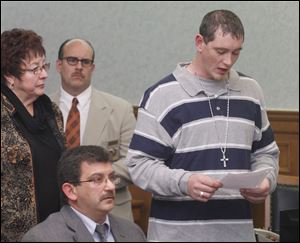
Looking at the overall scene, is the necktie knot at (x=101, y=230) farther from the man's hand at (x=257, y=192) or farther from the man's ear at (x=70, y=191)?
the man's hand at (x=257, y=192)

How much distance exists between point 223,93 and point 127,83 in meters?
3.05

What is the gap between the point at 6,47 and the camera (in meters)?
2.91

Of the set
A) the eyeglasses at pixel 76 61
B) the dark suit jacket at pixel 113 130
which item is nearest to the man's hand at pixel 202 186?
the dark suit jacket at pixel 113 130

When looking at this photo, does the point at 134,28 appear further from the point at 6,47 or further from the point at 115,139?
the point at 6,47

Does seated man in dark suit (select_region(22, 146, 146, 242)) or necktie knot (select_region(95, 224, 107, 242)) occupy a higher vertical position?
seated man in dark suit (select_region(22, 146, 146, 242))

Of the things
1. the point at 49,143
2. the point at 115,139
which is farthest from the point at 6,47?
the point at 115,139

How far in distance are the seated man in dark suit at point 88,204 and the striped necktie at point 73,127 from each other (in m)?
1.04

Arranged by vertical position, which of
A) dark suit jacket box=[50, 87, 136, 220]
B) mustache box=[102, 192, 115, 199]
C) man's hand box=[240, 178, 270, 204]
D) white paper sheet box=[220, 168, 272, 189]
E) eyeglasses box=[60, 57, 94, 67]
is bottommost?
mustache box=[102, 192, 115, 199]

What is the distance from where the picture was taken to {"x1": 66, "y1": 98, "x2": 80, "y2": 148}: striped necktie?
12.3 ft

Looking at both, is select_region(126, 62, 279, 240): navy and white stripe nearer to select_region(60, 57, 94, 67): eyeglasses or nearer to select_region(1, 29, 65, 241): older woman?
select_region(1, 29, 65, 241): older woman

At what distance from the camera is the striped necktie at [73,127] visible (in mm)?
3756

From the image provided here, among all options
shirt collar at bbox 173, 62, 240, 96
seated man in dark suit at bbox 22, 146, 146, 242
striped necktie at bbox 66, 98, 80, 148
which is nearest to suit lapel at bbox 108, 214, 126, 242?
seated man in dark suit at bbox 22, 146, 146, 242

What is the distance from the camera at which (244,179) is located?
96.4 inches

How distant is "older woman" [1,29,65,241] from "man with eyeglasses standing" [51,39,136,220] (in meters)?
0.77
